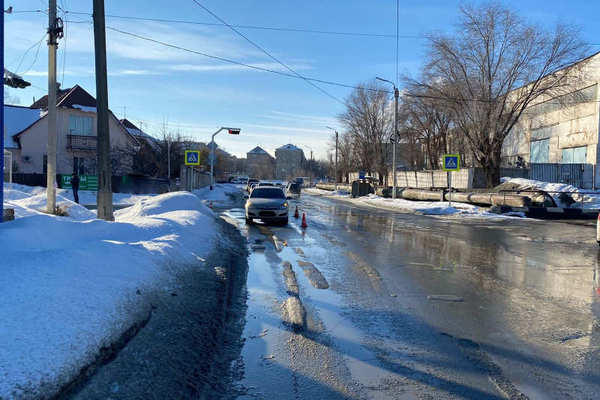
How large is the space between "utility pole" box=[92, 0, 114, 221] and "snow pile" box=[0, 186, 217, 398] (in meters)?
3.23

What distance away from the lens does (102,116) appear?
11.6 meters

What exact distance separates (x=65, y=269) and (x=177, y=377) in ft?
6.81

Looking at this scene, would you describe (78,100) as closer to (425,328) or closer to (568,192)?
(568,192)

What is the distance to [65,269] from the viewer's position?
5.03 m

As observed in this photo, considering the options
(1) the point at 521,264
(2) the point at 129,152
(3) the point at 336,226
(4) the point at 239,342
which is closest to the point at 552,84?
(3) the point at 336,226

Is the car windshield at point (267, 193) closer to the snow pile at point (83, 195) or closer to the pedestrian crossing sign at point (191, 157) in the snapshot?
the pedestrian crossing sign at point (191, 157)

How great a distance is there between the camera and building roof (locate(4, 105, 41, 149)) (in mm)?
39213

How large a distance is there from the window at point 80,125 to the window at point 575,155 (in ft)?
137

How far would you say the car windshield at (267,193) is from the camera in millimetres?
19906

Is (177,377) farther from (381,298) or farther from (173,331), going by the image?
(381,298)

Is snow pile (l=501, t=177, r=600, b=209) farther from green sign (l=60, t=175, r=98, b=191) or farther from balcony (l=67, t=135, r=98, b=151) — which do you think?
balcony (l=67, t=135, r=98, b=151)

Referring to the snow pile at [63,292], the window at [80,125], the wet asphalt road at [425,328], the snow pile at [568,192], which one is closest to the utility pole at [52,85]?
the snow pile at [63,292]

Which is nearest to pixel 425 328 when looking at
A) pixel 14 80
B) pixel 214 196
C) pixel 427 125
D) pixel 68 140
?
pixel 14 80

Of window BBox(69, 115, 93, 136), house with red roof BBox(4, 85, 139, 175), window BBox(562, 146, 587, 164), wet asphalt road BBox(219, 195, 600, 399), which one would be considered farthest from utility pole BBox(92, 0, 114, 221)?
window BBox(562, 146, 587, 164)
